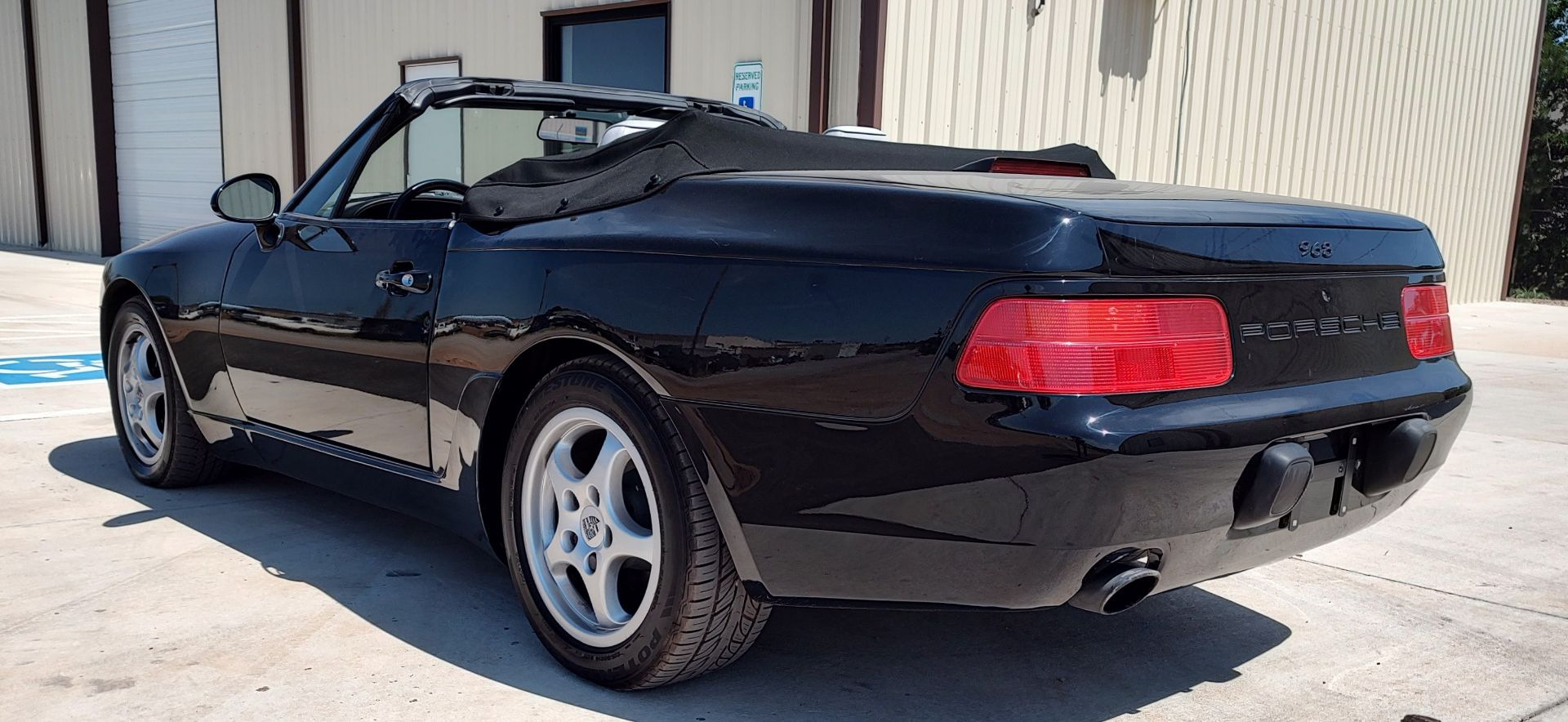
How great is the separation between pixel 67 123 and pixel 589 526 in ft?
60.3

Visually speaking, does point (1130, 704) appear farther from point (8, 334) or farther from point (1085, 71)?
point (8, 334)

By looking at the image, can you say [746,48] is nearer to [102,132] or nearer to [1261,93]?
[1261,93]

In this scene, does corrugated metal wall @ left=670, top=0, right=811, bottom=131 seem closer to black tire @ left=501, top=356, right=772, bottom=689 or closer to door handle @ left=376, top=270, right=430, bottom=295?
door handle @ left=376, top=270, right=430, bottom=295

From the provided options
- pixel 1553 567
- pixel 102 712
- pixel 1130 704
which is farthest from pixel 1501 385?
pixel 102 712

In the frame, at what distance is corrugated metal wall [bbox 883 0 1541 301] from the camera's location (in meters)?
8.40

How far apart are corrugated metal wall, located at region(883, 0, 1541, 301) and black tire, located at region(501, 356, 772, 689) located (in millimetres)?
5645

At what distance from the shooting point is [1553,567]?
3814mm

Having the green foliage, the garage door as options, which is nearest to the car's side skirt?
the garage door

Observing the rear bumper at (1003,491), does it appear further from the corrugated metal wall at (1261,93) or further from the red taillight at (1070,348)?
the corrugated metal wall at (1261,93)

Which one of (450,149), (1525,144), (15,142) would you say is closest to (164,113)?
(15,142)

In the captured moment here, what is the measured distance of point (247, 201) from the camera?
371 centimetres

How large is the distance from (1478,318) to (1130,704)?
42.8 ft

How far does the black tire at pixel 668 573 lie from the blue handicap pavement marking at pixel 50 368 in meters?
4.81

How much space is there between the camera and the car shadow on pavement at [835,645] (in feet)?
8.55
